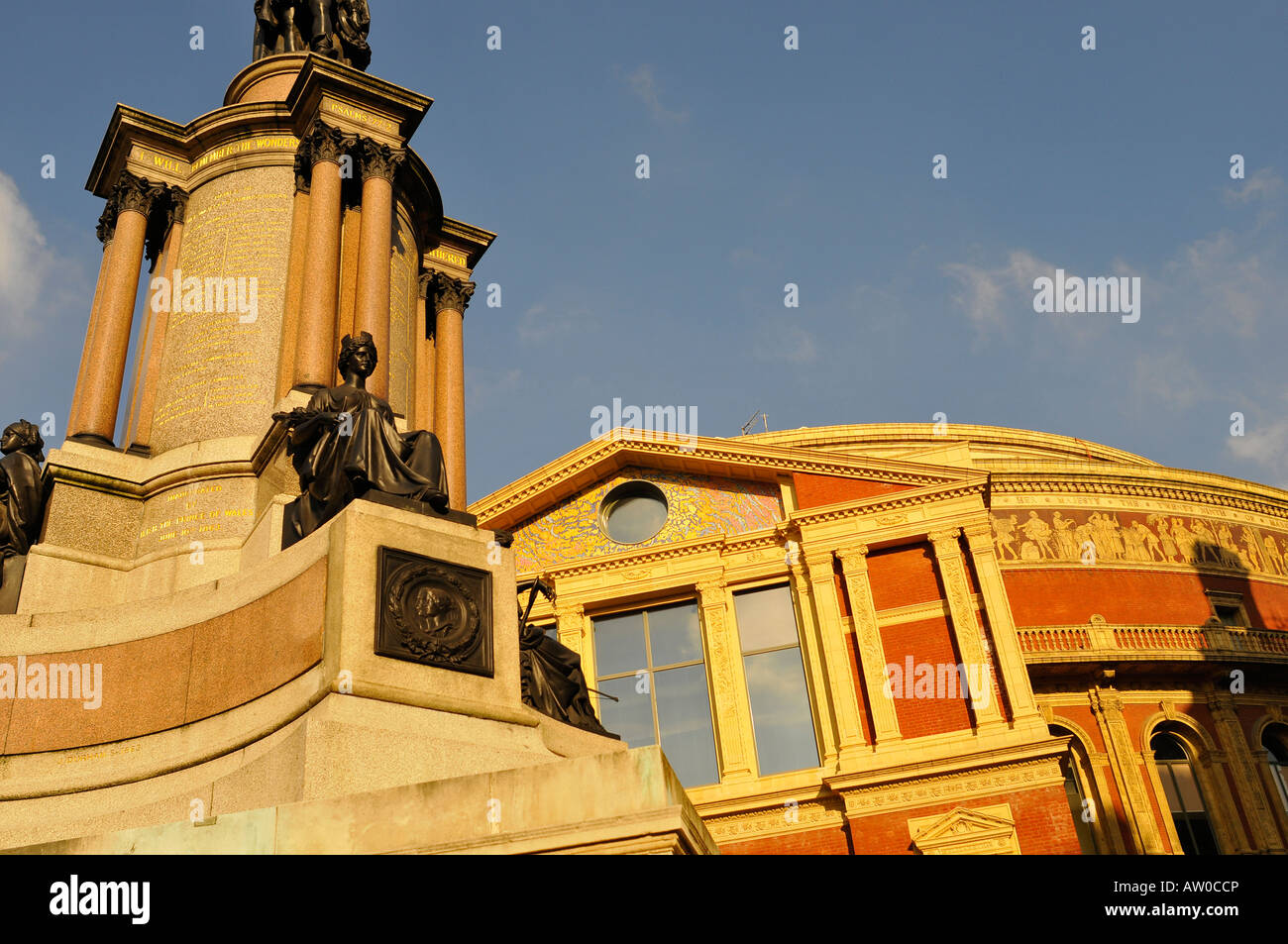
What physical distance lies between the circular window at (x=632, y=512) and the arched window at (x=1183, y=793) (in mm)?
15474

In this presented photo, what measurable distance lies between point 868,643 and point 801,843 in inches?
199

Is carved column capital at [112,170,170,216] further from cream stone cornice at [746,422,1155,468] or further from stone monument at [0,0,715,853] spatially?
cream stone cornice at [746,422,1155,468]

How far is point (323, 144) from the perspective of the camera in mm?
12938

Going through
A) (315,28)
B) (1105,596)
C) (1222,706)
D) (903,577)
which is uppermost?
(315,28)

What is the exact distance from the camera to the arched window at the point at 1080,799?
3130cm

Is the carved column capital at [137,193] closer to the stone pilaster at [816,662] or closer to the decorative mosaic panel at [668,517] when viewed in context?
the decorative mosaic panel at [668,517]

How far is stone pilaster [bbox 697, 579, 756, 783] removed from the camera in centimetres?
2814


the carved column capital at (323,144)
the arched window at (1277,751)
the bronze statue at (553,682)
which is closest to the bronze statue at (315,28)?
the carved column capital at (323,144)

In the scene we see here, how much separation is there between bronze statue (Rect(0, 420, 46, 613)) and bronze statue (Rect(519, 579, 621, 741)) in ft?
14.5

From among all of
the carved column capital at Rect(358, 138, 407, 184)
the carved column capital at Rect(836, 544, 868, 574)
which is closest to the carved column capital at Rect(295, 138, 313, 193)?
the carved column capital at Rect(358, 138, 407, 184)

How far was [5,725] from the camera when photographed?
27.4ft

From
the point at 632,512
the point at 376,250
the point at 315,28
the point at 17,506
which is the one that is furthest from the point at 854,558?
the point at 17,506

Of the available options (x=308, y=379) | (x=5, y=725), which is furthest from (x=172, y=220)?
(x=5, y=725)

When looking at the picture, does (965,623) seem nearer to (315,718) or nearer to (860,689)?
(860,689)
